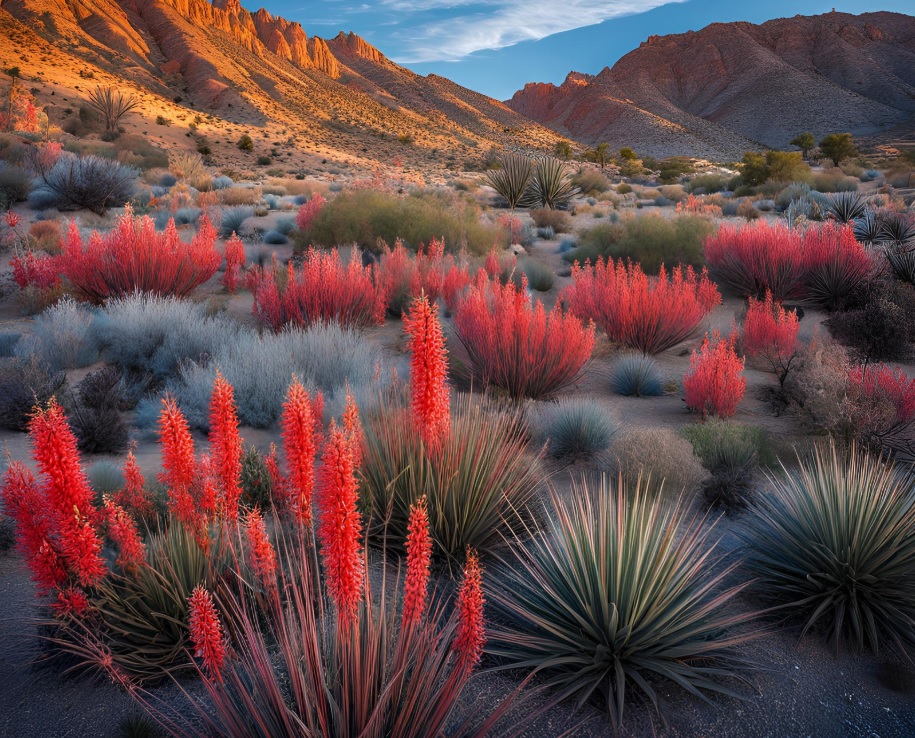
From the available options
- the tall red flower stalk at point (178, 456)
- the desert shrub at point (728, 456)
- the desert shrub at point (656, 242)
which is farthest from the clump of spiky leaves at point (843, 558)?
the desert shrub at point (656, 242)

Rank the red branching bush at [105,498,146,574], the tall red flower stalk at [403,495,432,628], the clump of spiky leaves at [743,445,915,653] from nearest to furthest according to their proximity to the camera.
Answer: the tall red flower stalk at [403,495,432,628] → the red branching bush at [105,498,146,574] → the clump of spiky leaves at [743,445,915,653]

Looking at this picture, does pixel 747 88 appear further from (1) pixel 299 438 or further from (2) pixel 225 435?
(1) pixel 299 438

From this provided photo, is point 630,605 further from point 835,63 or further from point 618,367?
point 835,63

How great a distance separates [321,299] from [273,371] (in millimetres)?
2524

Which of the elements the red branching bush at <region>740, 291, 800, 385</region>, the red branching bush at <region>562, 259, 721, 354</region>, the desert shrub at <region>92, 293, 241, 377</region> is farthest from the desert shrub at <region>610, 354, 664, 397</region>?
the desert shrub at <region>92, 293, 241, 377</region>

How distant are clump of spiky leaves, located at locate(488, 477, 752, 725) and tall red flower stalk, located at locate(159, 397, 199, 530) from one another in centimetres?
144

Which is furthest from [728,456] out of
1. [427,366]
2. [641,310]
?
[641,310]

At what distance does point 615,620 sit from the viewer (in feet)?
9.43

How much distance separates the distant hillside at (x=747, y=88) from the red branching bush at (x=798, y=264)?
64.7 m

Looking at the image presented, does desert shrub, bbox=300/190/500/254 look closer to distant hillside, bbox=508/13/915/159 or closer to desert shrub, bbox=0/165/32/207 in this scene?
desert shrub, bbox=0/165/32/207

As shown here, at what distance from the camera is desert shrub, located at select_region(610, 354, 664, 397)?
279 inches

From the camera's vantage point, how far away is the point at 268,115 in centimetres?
5788

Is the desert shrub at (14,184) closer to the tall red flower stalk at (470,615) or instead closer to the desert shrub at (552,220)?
the desert shrub at (552,220)

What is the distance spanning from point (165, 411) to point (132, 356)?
221 inches
